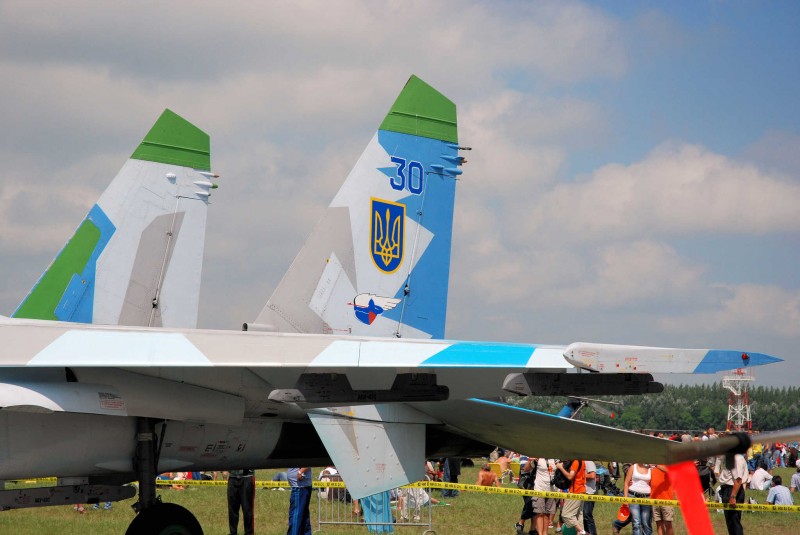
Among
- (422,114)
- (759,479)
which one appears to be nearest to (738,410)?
(759,479)

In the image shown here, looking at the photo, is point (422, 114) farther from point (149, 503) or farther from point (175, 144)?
point (149, 503)

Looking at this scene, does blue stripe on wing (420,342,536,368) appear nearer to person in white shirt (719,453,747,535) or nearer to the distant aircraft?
the distant aircraft

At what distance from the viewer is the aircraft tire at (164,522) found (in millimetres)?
9430

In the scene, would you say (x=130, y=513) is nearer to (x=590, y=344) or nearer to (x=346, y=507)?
(x=346, y=507)

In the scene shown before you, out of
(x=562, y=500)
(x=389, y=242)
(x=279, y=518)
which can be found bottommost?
(x=279, y=518)

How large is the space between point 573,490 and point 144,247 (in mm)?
7853

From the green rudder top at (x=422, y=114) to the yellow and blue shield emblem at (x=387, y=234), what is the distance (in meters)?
1.09

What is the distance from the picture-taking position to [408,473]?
10.6m

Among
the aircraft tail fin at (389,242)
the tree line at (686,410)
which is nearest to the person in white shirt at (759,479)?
the aircraft tail fin at (389,242)

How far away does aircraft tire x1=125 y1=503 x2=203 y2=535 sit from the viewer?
9.43 meters

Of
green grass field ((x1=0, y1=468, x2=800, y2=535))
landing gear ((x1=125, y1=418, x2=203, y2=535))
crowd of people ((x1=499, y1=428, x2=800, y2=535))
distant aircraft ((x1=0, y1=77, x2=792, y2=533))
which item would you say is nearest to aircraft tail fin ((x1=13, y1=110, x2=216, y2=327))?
distant aircraft ((x1=0, y1=77, x2=792, y2=533))

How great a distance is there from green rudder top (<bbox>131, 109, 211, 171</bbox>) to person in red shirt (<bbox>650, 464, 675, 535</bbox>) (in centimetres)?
785

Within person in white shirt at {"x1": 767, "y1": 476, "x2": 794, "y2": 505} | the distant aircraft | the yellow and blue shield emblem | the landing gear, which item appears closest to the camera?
the distant aircraft

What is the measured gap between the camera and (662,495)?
1430 cm
